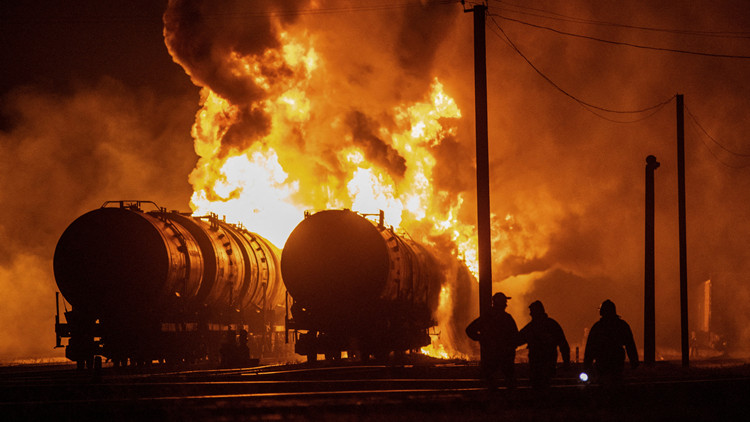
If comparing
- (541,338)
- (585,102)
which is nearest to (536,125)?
(585,102)

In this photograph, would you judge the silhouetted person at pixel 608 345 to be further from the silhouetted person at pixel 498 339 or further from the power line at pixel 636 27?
the power line at pixel 636 27

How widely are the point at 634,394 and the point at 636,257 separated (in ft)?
117

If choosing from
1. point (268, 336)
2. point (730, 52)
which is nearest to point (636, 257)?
point (730, 52)

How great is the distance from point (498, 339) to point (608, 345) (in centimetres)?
165

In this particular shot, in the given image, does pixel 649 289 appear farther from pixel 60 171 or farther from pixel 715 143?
pixel 60 171

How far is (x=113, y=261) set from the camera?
27.3 meters

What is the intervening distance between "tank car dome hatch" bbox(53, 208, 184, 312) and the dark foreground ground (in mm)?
4792

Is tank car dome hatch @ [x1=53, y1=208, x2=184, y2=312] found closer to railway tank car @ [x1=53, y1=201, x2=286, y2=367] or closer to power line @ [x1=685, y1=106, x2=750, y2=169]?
railway tank car @ [x1=53, y1=201, x2=286, y2=367]

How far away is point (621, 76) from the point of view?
4966cm

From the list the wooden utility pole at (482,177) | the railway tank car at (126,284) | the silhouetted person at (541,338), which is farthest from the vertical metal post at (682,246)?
the silhouetted person at (541,338)

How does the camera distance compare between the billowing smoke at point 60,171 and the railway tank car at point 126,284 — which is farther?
the billowing smoke at point 60,171

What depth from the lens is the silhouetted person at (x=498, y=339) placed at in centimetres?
1541

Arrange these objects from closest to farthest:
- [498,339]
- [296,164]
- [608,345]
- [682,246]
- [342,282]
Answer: [608,345]
[498,339]
[342,282]
[682,246]
[296,164]

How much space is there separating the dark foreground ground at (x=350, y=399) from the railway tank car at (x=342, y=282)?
5636 mm
